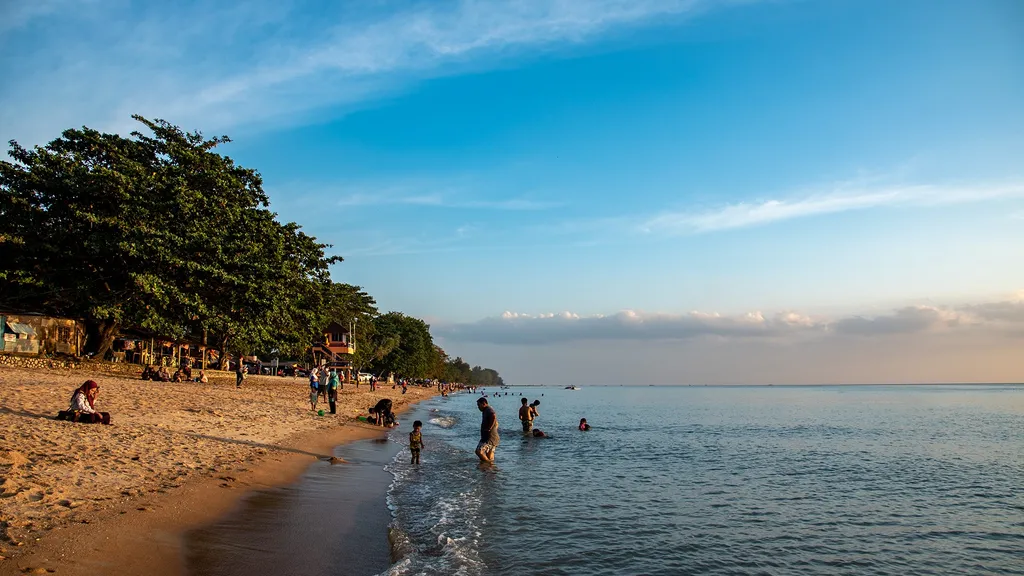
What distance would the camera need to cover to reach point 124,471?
977cm

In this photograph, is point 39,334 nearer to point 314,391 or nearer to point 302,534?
point 314,391

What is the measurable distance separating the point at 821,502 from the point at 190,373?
3316 centimetres

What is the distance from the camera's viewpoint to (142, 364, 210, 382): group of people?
29375 millimetres

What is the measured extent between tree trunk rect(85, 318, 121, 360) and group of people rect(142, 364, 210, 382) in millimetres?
2255

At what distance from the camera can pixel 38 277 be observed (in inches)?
1096

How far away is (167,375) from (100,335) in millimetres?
4069

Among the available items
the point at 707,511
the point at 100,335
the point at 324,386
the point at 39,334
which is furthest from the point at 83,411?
the point at 100,335

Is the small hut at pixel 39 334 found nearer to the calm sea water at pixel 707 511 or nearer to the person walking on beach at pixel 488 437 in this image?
the calm sea water at pixel 707 511

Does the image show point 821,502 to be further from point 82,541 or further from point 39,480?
point 39,480

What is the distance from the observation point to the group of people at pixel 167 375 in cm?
2938

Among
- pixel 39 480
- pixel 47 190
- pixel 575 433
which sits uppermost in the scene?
pixel 47 190

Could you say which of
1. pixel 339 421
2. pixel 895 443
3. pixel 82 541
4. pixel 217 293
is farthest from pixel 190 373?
pixel 895 443

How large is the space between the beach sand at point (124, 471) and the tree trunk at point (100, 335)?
1075 centimetres

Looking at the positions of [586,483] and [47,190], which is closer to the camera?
[586,483]
